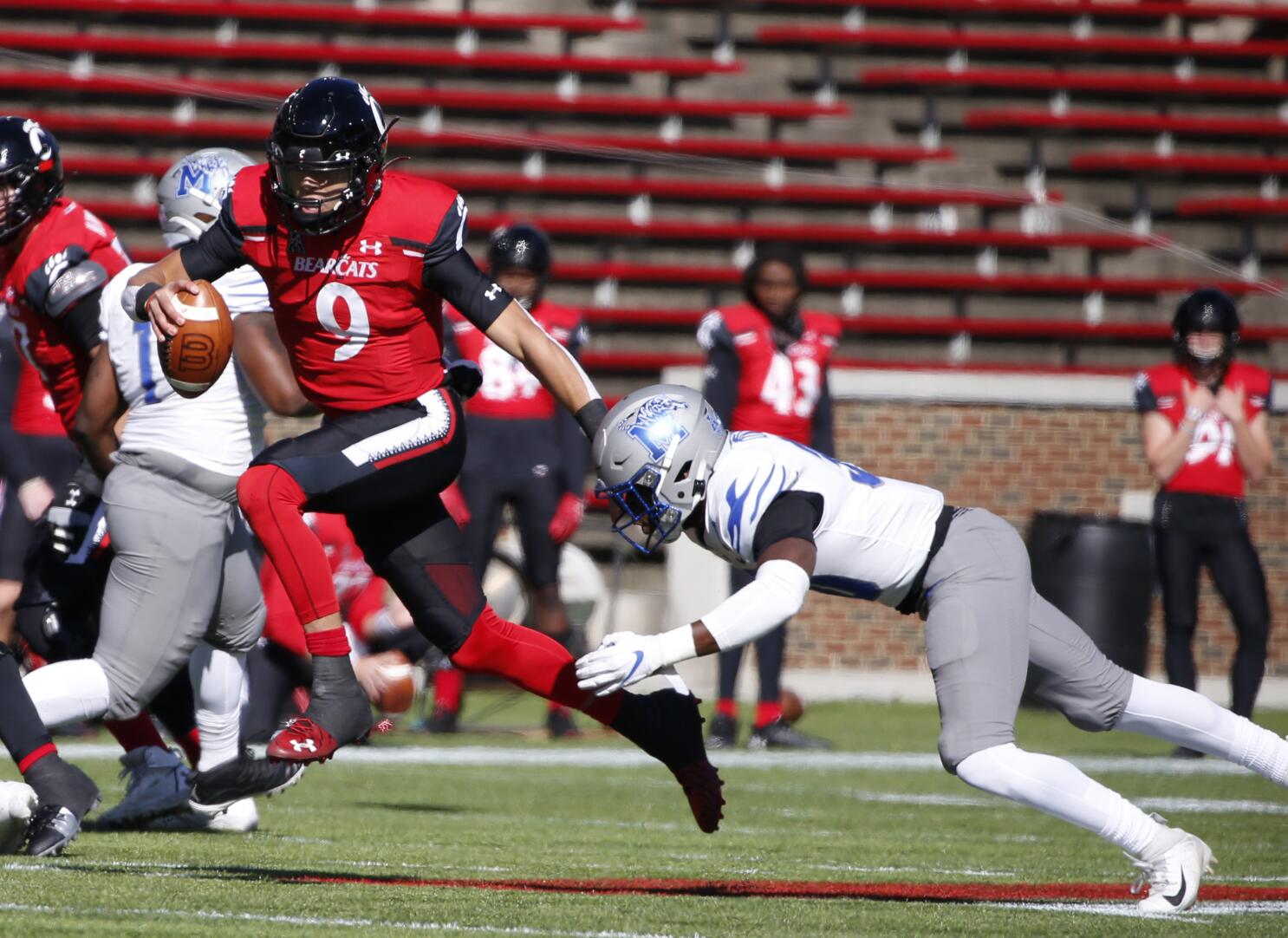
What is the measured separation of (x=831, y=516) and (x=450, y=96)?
10.3 meters

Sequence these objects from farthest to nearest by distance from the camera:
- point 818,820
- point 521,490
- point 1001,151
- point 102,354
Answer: point 1001,151 → point 521,490 → point 818,820 → point 102,354

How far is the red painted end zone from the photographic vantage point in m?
4.38

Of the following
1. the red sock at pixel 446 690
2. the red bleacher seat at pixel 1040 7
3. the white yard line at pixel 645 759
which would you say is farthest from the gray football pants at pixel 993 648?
the red bleacher seat at pixel 1040 7

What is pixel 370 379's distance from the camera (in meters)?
4.66

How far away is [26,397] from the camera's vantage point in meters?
7.84

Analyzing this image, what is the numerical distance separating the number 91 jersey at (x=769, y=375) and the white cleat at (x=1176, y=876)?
4.57 metres

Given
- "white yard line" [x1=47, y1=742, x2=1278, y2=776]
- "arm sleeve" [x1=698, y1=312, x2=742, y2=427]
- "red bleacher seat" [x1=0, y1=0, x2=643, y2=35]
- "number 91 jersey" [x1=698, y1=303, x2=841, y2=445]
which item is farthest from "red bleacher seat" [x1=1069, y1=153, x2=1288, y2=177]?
"white yard line" [x1=47, y1=742, x2=1278, y2=776]

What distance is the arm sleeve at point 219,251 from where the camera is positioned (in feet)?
15.1

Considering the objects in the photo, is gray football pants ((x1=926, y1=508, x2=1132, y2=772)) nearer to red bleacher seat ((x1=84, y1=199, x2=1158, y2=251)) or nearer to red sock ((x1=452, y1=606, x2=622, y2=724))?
red sock ((x1=452, y1=606, x2=622, y2=724))

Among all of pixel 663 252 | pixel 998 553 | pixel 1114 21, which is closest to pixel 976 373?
pixel 663 252

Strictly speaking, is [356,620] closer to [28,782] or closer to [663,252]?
[28,782]

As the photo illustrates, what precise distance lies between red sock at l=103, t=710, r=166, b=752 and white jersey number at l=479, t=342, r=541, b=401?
3468 millimetres

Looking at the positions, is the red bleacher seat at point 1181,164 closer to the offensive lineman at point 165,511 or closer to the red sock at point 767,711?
the red sock at point 767,711

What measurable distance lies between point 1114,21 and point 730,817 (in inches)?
437
